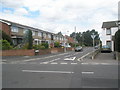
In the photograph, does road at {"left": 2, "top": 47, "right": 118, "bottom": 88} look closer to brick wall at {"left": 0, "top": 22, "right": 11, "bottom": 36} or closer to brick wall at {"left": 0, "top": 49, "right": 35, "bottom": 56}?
brick wall at {"left": 0, "top": 49, "right": 35, "bottom": 56}

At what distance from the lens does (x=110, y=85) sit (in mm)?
5457

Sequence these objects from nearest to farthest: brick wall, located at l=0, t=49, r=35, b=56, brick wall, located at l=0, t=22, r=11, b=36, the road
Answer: the road < brick wall, located at l=0, t=49, r=35, b=56 < brick wall, located at l=0, t=22, r=11, b=36

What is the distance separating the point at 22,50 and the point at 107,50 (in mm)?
15571

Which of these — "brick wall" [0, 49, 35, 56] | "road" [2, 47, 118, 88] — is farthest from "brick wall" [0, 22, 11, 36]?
"road" [2, 47, 118, 88]

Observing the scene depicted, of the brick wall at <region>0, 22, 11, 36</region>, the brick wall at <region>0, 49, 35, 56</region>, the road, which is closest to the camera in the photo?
the road

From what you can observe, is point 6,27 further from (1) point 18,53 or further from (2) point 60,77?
(2) point 60,77

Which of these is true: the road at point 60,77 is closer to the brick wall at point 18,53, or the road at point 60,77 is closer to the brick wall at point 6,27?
the brick wall at point 18,53

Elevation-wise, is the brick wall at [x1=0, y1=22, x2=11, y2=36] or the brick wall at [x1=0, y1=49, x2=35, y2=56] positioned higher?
the brick wall at [x1=0, y1=22, x2=11, y2=36]

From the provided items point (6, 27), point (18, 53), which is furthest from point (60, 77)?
point (6, 27)

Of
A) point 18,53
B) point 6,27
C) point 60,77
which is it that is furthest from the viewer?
point 6,27

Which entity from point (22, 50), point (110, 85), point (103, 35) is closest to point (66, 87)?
point (110, 85)

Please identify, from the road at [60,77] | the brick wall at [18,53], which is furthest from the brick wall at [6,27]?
the road at [60,77]

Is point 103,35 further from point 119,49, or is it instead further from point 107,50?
point 119,49

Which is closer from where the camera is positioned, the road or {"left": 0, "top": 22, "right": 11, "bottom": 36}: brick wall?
the road
